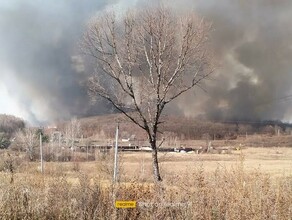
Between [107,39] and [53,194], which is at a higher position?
[107,39]

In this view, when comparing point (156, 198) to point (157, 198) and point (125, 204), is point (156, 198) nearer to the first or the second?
point (157, 198)

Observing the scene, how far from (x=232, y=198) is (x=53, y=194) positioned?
374 cm

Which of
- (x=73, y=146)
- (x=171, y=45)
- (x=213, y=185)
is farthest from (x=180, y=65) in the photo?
(x=73, y=146)

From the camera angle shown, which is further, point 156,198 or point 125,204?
point 156,198

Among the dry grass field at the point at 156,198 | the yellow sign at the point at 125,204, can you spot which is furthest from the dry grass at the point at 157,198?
the yellow sign at the point at 125,204

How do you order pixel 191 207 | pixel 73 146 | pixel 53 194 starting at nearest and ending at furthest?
pixel 191 207, pixel 53 194, pixel 73 146

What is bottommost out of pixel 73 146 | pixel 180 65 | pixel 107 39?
pixel 73 146

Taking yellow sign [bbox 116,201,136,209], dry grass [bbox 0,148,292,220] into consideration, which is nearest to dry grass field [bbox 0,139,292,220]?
dry grass [bbox 0,148,292,220]

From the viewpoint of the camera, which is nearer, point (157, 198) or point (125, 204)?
point (125, 204)

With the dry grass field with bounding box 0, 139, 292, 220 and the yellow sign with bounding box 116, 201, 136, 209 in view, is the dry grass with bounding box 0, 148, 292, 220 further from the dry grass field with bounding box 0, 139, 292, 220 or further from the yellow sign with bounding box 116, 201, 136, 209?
the yellow sign with bounding box 116, 201, 136, 209

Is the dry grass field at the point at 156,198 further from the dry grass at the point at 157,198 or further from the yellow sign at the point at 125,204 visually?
the yellow sign at the point at 125,204

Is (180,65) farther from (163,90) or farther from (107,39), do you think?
(107,39)

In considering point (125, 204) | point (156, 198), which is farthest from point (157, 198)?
point (125, 204)

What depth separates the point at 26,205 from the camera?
8039 millimetres
